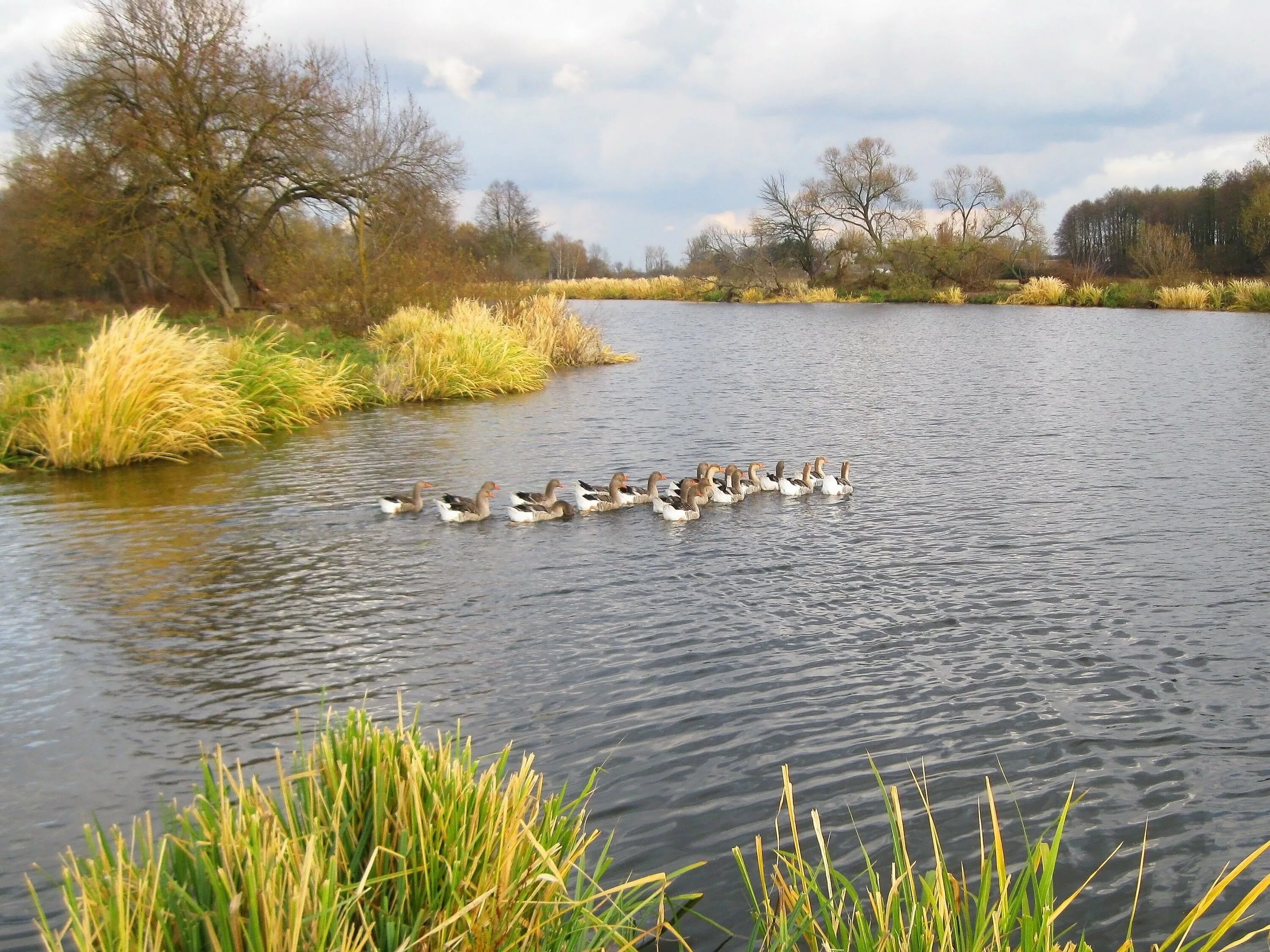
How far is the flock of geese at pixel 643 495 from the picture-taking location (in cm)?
1052

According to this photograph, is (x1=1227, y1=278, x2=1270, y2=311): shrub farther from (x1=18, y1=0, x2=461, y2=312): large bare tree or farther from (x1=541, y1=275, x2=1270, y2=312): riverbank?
(x1=18, y1=0, x2=461, y2=312): large bare tree

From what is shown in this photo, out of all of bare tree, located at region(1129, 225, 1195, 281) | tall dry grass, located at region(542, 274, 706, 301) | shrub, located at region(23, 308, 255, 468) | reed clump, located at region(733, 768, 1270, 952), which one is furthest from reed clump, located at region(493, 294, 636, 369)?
tall dry grass, located at region(542, 274, 706, 301)

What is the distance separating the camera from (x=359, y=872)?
323 centimetres

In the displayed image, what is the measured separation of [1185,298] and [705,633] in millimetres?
46738

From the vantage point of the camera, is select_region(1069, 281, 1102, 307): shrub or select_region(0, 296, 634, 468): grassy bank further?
select_region(1069, 281, 1102, 307): shrub

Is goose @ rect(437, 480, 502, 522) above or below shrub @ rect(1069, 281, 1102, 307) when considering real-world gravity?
below

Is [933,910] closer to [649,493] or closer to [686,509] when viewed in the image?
[686,509]

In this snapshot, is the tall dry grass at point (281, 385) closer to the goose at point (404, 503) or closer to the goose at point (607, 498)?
the goose at point (404, 503)

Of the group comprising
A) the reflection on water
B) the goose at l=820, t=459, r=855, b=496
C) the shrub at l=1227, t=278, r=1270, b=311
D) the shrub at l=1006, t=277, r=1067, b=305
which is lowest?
the reflection on water

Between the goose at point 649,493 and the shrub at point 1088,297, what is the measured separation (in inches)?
1798

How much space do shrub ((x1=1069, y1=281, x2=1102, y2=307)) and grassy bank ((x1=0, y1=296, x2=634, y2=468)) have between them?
3526 cm

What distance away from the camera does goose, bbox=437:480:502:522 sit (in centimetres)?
1040

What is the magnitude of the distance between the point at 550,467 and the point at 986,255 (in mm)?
51613

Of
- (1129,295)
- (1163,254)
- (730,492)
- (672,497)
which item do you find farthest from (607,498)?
(1163,254)
